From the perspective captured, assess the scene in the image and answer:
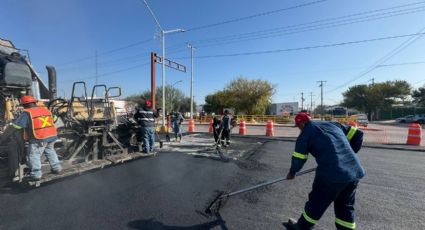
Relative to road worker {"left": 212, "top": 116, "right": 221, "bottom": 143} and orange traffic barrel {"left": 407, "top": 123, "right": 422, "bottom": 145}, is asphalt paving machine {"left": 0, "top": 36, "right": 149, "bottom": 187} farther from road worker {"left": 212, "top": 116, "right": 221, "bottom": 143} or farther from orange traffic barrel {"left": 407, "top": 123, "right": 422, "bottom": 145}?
orange traffic barrel {"left": 407, "top": 123, "right": 422, "bottom": 145}

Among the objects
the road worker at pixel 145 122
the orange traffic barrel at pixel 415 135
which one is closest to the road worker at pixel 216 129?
the road worker at pixel 145 122

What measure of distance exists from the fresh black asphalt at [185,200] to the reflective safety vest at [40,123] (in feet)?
3.22

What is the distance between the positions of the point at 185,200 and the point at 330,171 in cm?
237

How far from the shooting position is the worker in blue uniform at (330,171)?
2.79 metres

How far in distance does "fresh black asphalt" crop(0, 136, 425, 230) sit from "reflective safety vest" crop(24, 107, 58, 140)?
38.6 inches

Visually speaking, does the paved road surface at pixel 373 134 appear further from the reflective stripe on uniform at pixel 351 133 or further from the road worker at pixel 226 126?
the reflective stripe on uniform at pixel 351 133

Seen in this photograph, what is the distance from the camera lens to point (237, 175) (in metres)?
5.73

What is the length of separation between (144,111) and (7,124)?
326 centimetres

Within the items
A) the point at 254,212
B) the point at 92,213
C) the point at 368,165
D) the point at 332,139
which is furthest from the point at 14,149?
the point at 368,165

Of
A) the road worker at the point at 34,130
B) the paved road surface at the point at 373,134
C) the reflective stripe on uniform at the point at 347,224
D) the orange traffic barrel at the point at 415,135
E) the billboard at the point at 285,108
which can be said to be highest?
the billboard at the point at 285,108

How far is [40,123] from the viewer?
4613 mm

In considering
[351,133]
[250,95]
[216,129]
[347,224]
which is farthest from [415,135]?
[250,95]

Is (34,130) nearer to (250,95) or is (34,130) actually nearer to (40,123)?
(40,123)

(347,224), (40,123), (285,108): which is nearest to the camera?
(347,224)
